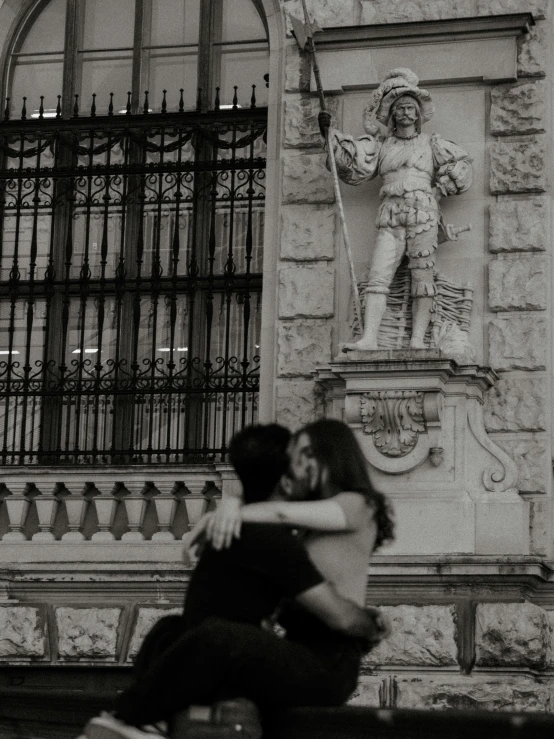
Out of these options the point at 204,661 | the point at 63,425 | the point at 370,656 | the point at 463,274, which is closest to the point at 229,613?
the point at 204,661

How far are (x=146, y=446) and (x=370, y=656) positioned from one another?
8.97 feet

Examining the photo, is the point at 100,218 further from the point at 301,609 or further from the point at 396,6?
the point at 301,609

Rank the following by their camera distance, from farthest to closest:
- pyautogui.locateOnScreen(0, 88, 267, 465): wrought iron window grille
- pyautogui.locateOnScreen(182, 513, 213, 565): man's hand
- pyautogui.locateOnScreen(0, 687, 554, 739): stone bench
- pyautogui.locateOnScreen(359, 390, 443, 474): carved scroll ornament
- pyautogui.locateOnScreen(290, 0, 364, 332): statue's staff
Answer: pyautogui.locateOnScreen(0, 88, 267, 465): wrought iron window grille
pyautogui.locateOnScreen(290, 0, 364, 332): statue's staff
pyautogui.locateOnScreen(359, 390, 443, 474): carved scroll ornament
pyautogui.locateOnScreen(182, 513, 213, 565): man's hand
pyautogui.locateOnScreen(0, 687, 554, 739): stone bench

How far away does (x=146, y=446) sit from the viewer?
12.1m

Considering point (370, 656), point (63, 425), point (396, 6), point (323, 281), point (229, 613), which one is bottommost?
point (370, 656)

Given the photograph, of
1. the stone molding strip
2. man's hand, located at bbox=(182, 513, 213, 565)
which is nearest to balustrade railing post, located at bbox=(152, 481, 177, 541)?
the stone molding strip

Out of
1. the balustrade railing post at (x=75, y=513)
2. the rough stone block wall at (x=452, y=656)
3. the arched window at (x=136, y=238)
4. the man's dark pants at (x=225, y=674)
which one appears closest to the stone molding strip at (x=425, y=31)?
the arched window at (x=136, y=238)

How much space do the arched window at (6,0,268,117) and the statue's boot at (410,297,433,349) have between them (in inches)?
107

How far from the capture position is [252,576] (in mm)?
4699

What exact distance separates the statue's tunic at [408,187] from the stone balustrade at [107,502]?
195cm

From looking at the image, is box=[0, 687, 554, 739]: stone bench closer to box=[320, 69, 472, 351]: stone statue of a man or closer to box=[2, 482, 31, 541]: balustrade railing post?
box=[320, 69, 472, 351]: stone statue of a man

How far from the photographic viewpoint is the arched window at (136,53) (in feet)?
42.6

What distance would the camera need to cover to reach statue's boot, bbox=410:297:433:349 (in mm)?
10930

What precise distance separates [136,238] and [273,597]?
26.8 feet
